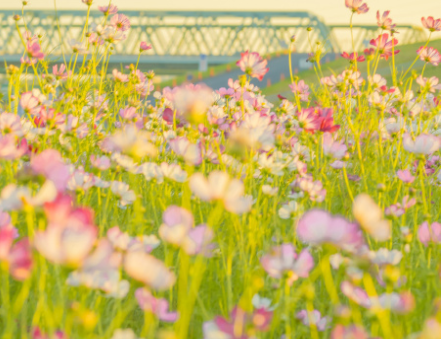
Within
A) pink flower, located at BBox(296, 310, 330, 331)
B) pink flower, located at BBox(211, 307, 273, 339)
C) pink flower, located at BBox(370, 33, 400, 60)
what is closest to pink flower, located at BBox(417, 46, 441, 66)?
pink flower, located at BBox(370, 33, 400, 60)

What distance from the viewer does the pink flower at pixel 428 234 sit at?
3.60ft

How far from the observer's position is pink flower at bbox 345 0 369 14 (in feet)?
6.17

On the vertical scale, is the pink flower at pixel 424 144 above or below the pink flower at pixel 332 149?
below

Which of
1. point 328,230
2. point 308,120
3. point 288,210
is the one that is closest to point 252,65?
point 308,120

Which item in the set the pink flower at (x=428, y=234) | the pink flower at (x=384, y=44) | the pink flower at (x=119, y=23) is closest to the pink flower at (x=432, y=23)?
the pink flower at (x=384, y=44)

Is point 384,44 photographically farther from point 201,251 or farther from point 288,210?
point 201,251

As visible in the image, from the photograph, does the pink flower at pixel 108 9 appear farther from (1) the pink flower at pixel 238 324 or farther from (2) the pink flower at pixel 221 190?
(1) the pink flower at pixel 238 324

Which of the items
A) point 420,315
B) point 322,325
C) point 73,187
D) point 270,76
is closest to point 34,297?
point 73,187

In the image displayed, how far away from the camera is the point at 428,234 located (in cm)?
111

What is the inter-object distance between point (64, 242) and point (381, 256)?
659mm

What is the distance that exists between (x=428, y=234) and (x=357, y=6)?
1105mm

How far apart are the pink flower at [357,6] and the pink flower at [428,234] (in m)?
1.03

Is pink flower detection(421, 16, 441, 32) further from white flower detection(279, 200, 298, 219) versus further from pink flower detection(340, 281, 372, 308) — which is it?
pink flower detection(340, 281, 372, 308)

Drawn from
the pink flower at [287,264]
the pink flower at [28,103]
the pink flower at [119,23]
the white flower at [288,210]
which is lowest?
the pink flower at [287,264]
